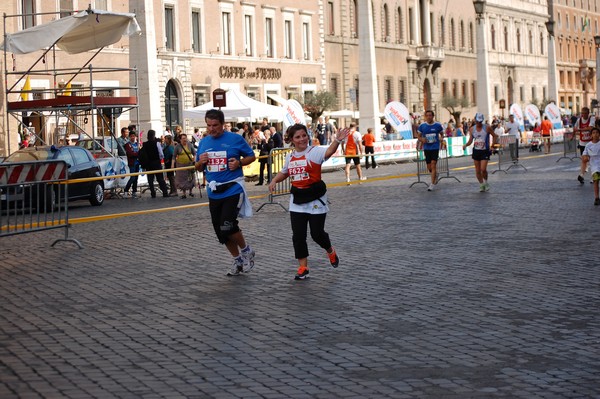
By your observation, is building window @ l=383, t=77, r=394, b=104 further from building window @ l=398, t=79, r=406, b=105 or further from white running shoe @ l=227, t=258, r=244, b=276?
white running shoe @ l=227, t=258, r=244, b=276

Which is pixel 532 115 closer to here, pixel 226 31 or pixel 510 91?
pixel 226 31

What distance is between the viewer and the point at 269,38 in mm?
62562

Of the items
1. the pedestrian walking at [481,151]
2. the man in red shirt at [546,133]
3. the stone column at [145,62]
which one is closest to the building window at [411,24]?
the man in red shirt at [546,133]

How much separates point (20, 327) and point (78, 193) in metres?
18.0

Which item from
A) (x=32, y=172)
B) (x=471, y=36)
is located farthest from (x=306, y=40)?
(x=32, y=172)

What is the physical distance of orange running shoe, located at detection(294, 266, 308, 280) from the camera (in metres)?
12.5

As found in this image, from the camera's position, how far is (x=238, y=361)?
830cm

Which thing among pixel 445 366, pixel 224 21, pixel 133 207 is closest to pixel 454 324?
pixel 445 366

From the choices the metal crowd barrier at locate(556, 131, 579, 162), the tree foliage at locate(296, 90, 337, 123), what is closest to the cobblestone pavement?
the metal crowd barrier at locate(556, 131, 579, 162)

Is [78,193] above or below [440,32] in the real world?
below

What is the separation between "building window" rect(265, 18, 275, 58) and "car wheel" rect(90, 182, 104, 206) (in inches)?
1344

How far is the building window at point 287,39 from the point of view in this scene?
63966 mm

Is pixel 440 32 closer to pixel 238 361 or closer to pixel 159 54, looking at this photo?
pixel 159 54

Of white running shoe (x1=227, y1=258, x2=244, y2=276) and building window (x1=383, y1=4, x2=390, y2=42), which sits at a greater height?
building window (x1=383, y1=4, x2=390, y2=42)
